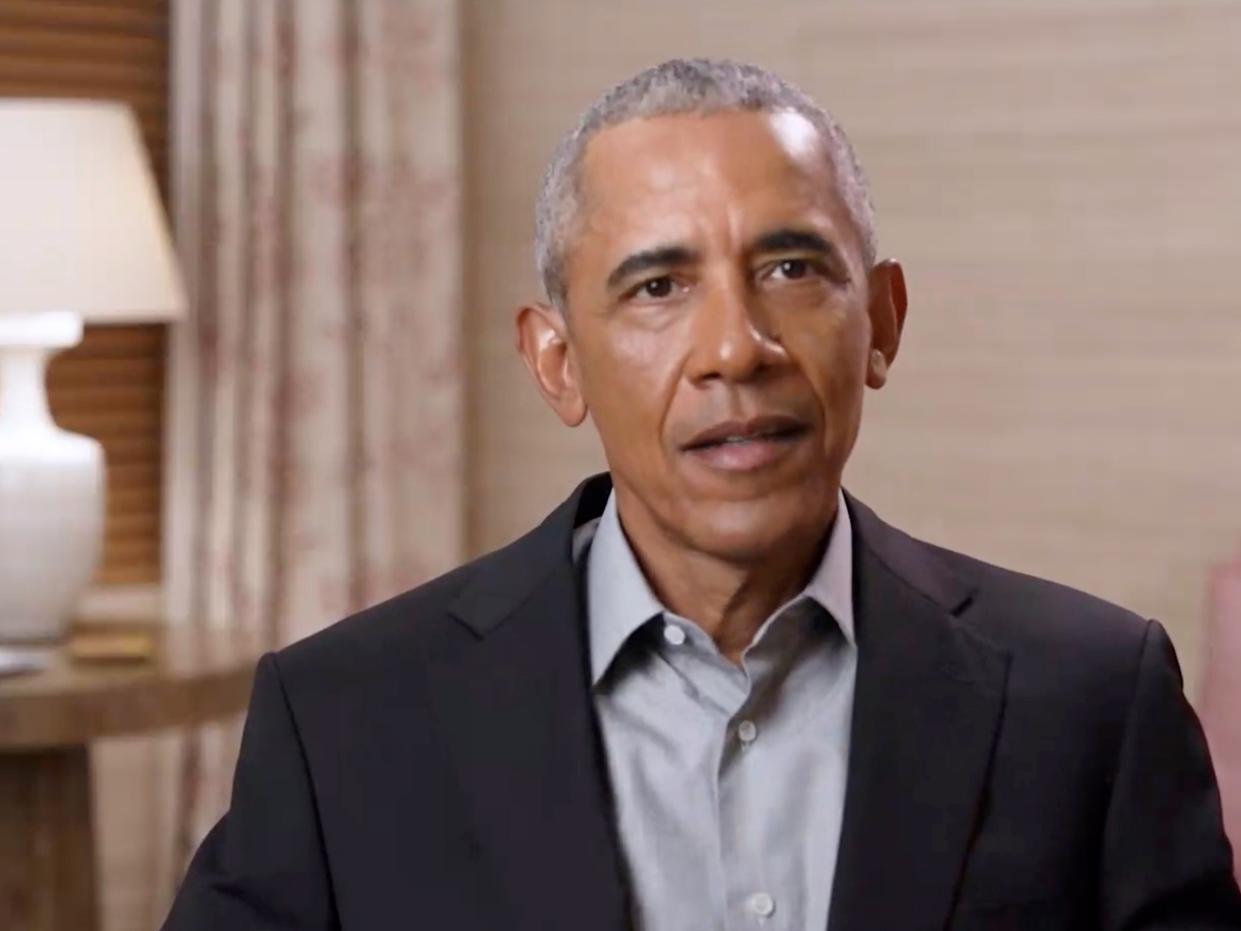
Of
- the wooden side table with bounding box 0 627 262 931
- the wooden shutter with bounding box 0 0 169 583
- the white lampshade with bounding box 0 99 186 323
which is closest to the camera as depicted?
the wooden side table with bounding box 0 627 262 931

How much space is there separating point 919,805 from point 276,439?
6.93 feet

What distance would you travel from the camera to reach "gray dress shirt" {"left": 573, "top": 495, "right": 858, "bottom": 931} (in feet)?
4.67

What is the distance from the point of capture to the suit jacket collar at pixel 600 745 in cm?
140

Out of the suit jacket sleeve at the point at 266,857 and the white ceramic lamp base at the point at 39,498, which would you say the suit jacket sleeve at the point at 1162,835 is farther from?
the white ceramic lamp base at the point at 39,498

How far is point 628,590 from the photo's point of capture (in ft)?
5.00

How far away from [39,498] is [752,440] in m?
1.64

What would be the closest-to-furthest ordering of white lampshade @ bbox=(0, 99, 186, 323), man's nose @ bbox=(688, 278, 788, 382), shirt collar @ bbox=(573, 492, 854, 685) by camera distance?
man's nose @ bbox=(688, 278, 788, 382) < shirt collar @ bbox=(573, 492, 854, 685) < white lampshade @ bbox=(0, 99, 186, 323)

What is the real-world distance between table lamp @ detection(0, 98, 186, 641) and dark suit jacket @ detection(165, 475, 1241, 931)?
139cm

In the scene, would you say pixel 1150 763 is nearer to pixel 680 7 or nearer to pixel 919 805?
pixel 919 805

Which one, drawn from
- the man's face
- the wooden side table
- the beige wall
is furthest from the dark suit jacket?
the beige wall

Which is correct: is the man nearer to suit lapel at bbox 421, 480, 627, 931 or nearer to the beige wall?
suit lapel at bbox 421, 480, 627, 931

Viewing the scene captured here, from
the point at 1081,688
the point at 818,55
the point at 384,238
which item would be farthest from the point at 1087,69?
the point at 1081,688

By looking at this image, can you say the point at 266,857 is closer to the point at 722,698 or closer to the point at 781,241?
the point at 722,698

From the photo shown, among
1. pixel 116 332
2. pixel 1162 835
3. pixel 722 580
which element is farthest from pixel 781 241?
pixel 116 332
